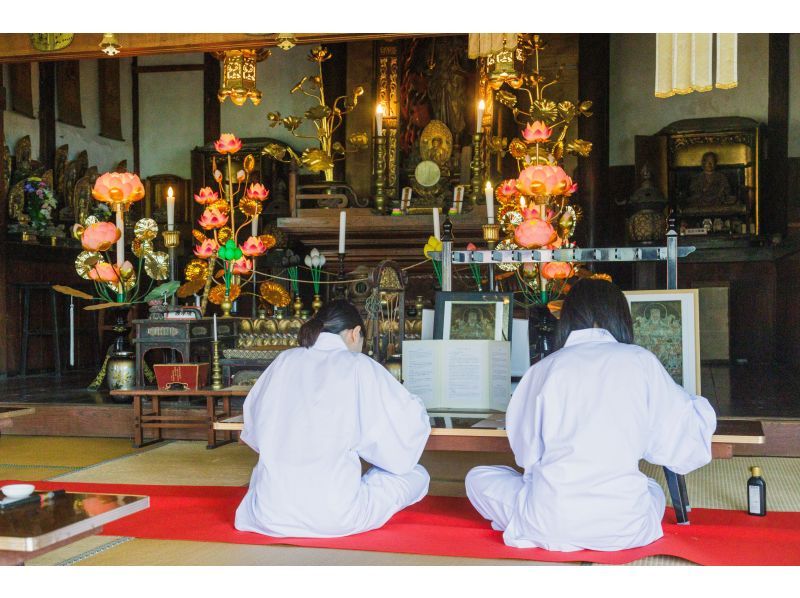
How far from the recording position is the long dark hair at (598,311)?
2730 mm

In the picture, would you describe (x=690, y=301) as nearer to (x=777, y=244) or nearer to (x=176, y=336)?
(x=176, y=336)

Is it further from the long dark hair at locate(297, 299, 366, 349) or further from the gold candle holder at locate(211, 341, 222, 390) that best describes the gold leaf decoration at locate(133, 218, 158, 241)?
the long dark hair at locate(297, 299, 366, 349)

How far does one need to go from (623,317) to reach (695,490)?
1391mm

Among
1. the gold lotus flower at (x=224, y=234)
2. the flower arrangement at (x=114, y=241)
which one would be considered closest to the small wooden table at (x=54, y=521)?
the flower arrangement at (x=114, y=241)

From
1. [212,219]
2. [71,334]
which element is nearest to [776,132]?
[212,219]

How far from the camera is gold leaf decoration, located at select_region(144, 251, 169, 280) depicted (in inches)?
241

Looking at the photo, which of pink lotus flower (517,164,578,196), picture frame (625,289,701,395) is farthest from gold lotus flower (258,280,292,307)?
picture frame (625,289,701,395)

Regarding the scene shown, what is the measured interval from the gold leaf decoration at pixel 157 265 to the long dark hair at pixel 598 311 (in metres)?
4.03

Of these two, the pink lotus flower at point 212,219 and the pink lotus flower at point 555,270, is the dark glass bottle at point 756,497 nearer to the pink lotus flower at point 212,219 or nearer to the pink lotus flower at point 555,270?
the pink lotus flower at point 555,270

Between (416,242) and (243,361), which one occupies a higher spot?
(416,242)

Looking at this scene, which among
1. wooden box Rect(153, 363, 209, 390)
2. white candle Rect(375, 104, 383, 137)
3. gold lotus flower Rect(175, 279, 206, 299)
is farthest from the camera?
white candle Rect(375, 104, 383, 137)

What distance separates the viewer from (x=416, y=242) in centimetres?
804

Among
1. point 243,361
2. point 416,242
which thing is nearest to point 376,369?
point 243,361

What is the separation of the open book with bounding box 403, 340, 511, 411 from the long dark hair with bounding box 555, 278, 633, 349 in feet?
2.42
